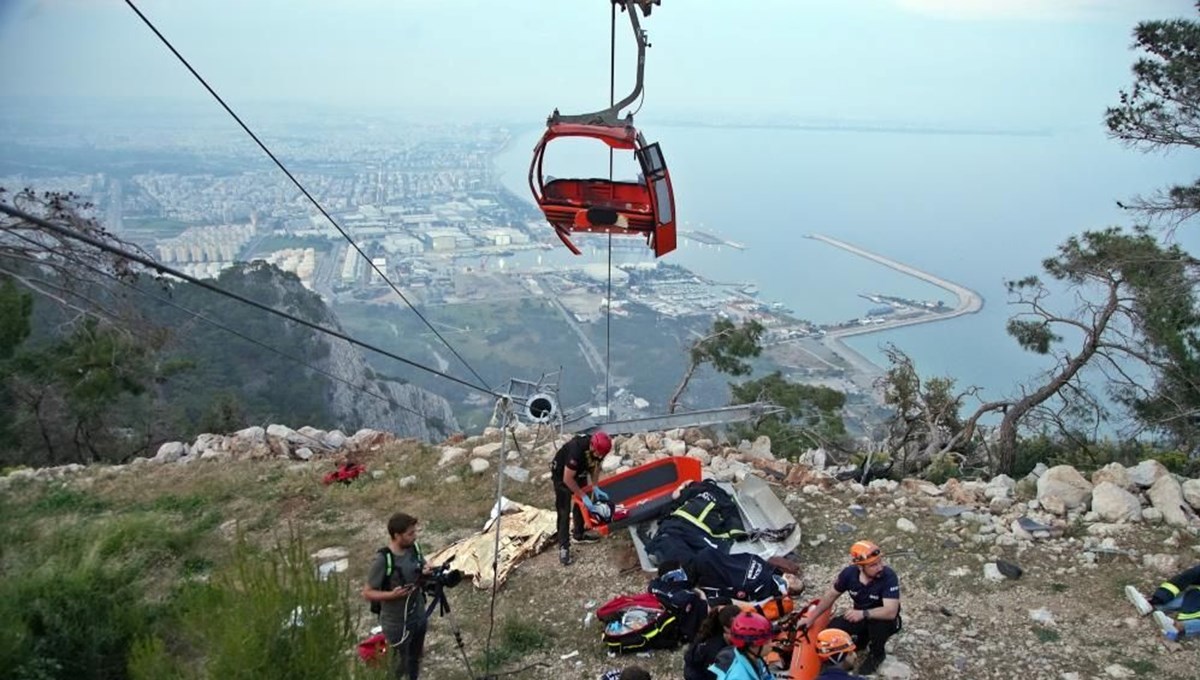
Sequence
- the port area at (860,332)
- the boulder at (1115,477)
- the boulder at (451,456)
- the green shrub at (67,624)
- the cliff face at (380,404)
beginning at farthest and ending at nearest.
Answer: the port area at (860,332) < the cliff face at (380,404) < the boulder at (451,456) < the boulder at (1115,477) < the green shrub at (67,624)

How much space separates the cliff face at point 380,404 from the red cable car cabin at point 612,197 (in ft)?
49.1

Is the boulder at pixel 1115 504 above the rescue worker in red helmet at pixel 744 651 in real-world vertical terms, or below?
below

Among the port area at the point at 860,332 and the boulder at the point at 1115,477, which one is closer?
the boulder at the point at 1115,477

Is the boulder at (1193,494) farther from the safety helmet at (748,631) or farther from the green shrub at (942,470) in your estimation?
the safety helmet at (748,631)

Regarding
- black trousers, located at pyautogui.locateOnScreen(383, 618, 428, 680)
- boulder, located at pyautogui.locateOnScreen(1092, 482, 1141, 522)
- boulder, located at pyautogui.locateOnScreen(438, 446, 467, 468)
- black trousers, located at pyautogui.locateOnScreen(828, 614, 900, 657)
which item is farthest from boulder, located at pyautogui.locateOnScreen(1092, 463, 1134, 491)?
boulder, located at pyautogui.locateOnScreen(438, 446, 467, 468)

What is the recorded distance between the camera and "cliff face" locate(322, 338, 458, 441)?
24956 millimetres

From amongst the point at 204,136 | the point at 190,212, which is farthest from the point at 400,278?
the point at 204,136

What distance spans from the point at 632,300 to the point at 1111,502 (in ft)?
117

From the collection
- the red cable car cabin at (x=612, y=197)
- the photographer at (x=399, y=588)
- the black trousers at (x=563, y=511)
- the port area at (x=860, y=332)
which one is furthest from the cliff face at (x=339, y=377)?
the photographer at (x=399, y=588)

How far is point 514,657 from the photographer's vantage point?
666 cm

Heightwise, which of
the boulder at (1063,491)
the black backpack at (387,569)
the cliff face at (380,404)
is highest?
the black backpack at (387,569)

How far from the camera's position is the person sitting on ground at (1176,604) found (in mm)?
6324

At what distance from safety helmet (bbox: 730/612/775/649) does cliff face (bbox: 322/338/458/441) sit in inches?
739

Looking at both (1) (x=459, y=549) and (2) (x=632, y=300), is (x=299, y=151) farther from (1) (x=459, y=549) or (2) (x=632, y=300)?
(1) (x=459, y=549)
